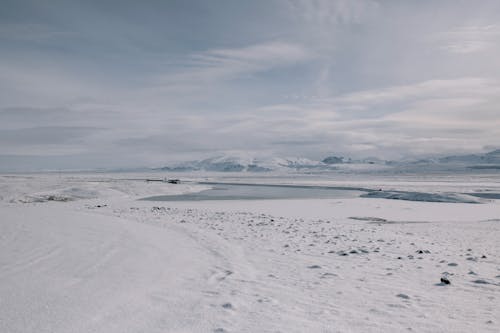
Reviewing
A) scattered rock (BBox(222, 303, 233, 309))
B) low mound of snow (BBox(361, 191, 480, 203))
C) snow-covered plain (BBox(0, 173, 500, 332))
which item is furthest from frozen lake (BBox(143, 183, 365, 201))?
scattered rock (BBox(222, 303, 233, 309))

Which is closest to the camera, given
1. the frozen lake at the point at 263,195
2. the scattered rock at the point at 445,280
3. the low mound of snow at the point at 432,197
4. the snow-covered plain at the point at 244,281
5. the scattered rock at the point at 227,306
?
the snow-covered plain at the point at 244,281

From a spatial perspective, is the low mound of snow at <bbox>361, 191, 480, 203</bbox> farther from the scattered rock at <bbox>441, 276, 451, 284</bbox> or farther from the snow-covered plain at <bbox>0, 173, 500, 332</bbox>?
the scattered rock at <bbox>441, 276, 451, 284</bbox>

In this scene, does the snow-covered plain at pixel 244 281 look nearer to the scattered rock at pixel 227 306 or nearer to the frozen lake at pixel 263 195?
the scattered rock at pixel 227 306

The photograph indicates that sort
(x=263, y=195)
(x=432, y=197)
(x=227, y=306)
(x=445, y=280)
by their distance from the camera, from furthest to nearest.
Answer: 1. (x=263, y=195)
2. (x=432, y=197)
3. (x=445, y=280)
4. (x=227, y=306)

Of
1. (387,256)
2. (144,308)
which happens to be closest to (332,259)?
(387,256)

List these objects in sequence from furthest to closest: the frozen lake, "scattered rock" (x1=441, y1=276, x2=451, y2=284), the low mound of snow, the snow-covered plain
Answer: the frozen lake, the low mound of snow, "scattered rock" (x1=441, y1=276, x2=451, y2=284), the snow-covered plain

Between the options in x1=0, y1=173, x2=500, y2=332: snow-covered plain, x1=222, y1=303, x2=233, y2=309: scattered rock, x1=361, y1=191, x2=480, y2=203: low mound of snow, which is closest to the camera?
x1=0, y1=173, x2=500, y2=332: snow-covered plain

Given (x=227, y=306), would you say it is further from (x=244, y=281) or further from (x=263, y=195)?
(x=263, y=195)

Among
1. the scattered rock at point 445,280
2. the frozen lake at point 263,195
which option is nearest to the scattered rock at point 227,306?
the scattered rock at point 445,280

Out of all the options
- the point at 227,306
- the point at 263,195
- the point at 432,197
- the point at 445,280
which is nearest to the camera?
the point at 227,306

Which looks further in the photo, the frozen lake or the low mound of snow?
the frozen lake

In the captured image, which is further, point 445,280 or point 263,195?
point 263,195

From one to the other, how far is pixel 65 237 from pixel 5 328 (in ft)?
25.1

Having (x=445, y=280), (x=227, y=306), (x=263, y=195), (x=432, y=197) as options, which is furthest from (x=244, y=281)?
(x=263, y=195)
